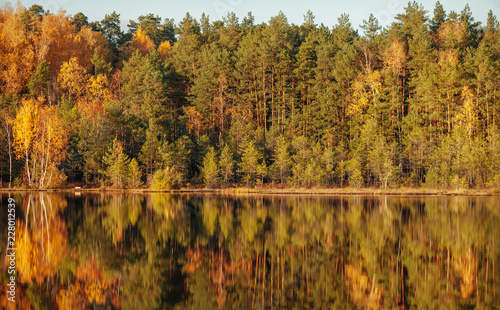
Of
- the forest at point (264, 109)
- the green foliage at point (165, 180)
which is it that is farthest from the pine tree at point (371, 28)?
the green foliage at point (165, 180)

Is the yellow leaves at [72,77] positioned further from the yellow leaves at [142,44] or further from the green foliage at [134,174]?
the green foliage at [134,174]

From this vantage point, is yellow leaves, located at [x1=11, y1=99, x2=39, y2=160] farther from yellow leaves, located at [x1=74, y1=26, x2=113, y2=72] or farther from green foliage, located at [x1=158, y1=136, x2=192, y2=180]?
yellow leaves, located at [x1=74, y1=26, x2=113, y2=72]

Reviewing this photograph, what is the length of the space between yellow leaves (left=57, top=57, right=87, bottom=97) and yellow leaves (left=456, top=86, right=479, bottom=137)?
57.3 metres

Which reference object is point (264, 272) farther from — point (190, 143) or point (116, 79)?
point (116, 79)

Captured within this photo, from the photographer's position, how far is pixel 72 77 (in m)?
75.2

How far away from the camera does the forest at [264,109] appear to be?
5891 cm

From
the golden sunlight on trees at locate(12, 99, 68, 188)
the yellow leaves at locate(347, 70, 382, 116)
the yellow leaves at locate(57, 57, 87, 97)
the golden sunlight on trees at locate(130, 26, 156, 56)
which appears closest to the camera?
the golden sunlight on trees at locate(12, 99, 68, 188)

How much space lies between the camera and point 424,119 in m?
64.6

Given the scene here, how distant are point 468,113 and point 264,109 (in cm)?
2924

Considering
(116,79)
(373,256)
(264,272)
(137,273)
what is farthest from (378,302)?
(116,79)

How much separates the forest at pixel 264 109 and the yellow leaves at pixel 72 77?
0.79 feet

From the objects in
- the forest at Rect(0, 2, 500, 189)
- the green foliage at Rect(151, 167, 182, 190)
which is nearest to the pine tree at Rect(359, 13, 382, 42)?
the forest at Rect(0, 2, 500, 189)

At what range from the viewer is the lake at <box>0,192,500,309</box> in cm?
1220

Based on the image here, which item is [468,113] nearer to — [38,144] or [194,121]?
[194,121]
